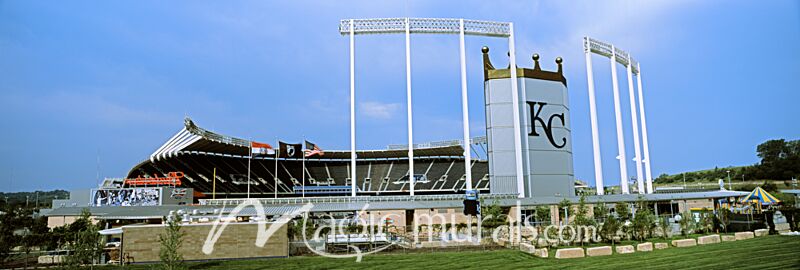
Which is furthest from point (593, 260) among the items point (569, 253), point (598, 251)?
point (598, 251)

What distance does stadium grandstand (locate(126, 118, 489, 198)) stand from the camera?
57.9 m

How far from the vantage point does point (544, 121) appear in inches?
1614

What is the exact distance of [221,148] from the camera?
60.5 metres

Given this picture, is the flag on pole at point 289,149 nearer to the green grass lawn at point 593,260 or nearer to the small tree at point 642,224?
the green grass lawn at point 593,260

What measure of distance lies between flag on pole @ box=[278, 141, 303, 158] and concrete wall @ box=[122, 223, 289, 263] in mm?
39936

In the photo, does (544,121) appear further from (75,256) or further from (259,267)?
(75,256)

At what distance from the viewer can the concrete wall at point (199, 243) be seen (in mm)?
23984

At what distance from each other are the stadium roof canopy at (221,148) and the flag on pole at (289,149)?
4263 mm

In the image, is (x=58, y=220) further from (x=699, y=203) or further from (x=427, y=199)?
(x=699, y=203)

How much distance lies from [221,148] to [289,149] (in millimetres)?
9241

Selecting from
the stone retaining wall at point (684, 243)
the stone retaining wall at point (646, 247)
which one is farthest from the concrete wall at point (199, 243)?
the stone retaining wall at point (684, 243)

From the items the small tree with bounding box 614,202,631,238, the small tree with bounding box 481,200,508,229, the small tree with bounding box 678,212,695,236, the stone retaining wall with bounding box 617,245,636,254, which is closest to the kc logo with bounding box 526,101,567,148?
the small tree with bounding box 614,202,631,238

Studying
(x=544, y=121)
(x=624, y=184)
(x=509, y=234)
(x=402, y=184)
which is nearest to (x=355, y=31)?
(x=544, y=121)

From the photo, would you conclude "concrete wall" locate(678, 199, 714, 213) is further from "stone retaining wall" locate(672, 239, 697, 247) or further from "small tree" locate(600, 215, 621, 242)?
"stone retaining wall" locate(672, 239, 697, 247)
